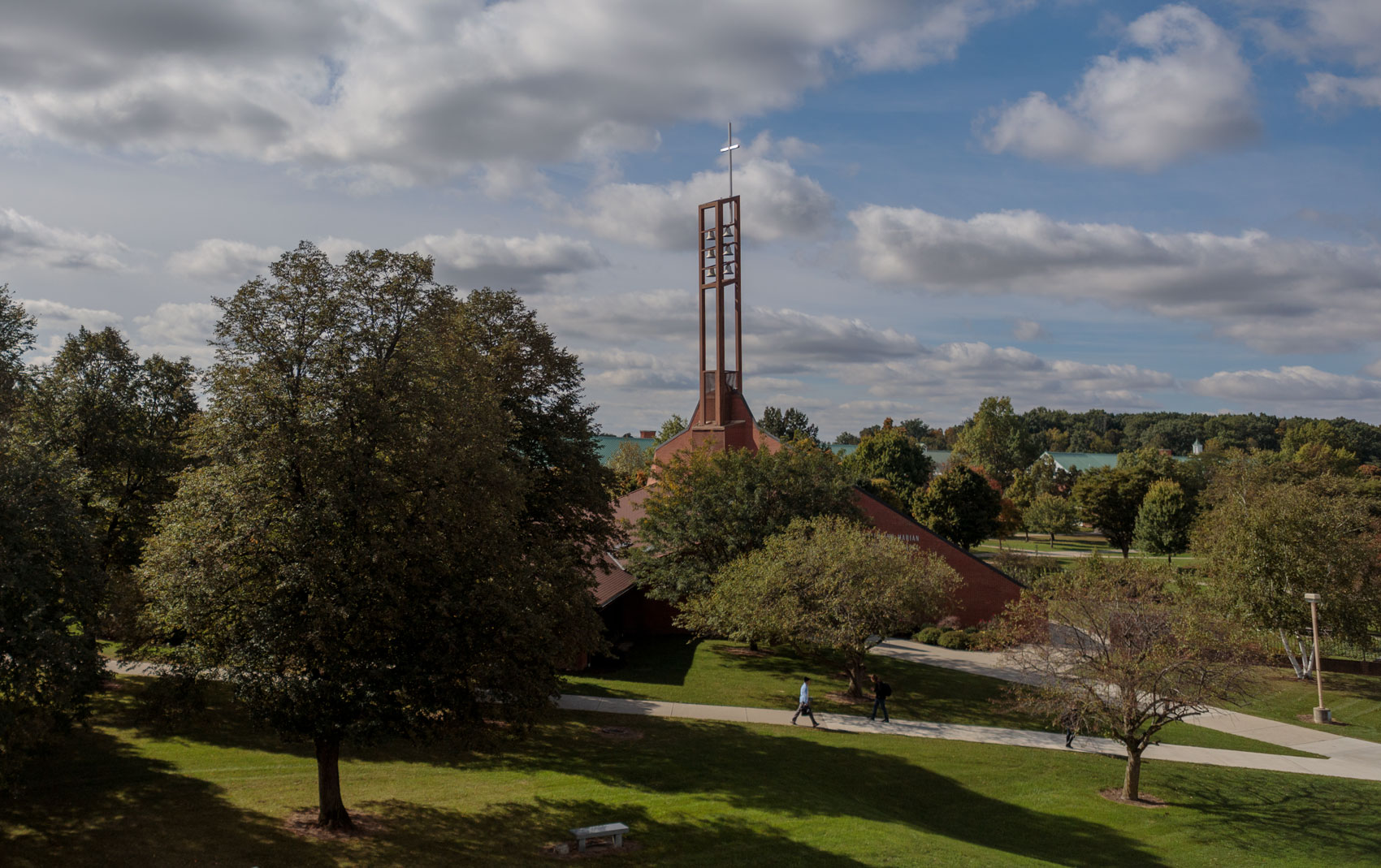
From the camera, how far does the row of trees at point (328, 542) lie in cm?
1280

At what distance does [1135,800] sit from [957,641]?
18085 mm

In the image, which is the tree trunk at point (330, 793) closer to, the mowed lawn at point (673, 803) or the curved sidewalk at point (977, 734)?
the mowed lawn at point (673, 803)

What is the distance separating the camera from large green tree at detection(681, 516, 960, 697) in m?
24.6

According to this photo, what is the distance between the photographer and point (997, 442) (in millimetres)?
101250

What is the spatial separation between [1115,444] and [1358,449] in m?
71.6

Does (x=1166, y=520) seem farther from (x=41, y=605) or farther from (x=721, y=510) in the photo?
(x=41, y=605)

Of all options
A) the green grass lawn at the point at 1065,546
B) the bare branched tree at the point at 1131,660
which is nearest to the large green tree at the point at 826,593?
the bare branched tree at the point at 1131,660

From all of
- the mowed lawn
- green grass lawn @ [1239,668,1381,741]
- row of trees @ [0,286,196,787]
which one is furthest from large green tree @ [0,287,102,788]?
green grass lawn @ [1239,668,1381,741]

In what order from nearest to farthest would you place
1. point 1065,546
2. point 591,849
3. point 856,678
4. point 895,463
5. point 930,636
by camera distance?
1. point 591,849
2. point 856,678
3. point 930,636
4. point 895,463
5. point 1065,546

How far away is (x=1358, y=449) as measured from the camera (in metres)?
119

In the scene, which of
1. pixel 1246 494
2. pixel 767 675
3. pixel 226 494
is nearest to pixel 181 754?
pixel 226 494

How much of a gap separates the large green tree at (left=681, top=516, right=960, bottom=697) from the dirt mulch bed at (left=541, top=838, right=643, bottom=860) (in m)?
11.1

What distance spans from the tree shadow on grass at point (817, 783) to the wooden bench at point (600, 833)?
10.8 ft

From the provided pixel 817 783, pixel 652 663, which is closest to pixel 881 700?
pixel 817 783
